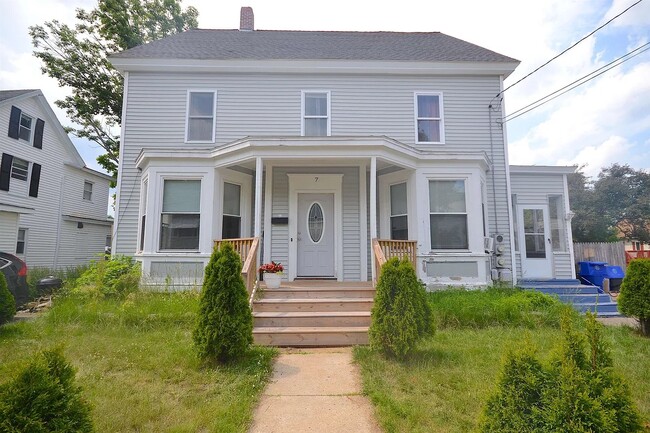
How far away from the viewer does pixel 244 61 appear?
866cm

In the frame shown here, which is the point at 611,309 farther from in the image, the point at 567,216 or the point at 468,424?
the point at 468,424

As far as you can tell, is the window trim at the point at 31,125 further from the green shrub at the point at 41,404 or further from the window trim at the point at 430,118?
the green shrub at the point at 41,404

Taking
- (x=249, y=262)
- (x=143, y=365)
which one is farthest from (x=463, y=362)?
(x=143, y=365)

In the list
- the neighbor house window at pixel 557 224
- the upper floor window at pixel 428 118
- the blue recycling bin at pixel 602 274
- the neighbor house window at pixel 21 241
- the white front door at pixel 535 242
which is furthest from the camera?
the neighbor house window at pixel 21 241

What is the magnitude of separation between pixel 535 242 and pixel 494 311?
15.6 ft

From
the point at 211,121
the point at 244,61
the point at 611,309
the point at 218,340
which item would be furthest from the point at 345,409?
the point at 244,61

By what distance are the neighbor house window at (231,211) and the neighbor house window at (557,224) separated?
871 cm

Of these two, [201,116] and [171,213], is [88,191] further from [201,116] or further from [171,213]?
[171,213]

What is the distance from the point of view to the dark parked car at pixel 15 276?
6738 millimetres

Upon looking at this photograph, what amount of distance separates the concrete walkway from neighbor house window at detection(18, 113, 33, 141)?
663 inches

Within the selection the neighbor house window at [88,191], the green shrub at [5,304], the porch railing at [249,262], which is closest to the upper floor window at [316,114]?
the porch railing at [249,262]

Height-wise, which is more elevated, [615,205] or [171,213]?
[615,205]

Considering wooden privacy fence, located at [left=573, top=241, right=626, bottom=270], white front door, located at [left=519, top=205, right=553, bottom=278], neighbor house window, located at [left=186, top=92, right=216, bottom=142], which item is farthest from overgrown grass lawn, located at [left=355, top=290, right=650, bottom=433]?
neighbor house window, located at [left=186, top=92, right=216, bottom=142]

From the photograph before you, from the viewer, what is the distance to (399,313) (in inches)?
154
